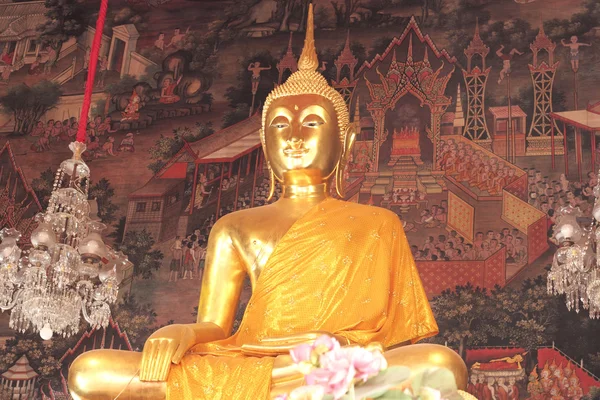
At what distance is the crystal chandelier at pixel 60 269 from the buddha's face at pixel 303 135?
2546 mm

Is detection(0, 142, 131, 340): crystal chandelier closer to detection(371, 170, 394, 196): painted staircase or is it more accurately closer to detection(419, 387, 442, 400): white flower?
detection(371, 170, 394, 196): painted staircase

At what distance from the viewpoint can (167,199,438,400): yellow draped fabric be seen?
384cm

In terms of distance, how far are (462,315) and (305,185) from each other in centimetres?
353

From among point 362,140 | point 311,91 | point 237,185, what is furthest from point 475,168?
point 311,91

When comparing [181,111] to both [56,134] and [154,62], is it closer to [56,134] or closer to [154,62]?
[154,62]

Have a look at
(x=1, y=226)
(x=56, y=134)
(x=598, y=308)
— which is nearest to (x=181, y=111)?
(x=56, y=134)

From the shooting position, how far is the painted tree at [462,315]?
7461 millimetres

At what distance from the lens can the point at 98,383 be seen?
11.4 feet

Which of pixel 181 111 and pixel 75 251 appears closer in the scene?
pixel 75 251

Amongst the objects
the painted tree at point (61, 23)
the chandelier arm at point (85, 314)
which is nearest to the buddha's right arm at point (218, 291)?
the chandelier arm at point (85, 314)

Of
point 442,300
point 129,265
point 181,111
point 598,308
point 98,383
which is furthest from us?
point 181,111

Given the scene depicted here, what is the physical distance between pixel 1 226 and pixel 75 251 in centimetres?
203

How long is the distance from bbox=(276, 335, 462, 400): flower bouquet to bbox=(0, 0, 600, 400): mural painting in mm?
5739

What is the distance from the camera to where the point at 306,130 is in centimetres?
437
